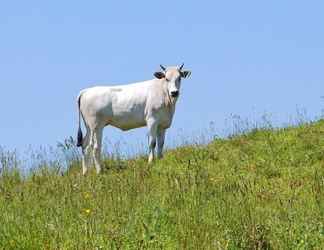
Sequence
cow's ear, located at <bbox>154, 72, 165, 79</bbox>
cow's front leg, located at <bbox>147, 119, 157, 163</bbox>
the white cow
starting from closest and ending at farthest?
cow's front leg, located at <bbox>147, 119, 157, 163</bbox> → the white cow → cow's ear, located at <bbox>154, 72, 165, 79</bbox>

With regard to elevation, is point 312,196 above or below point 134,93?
below

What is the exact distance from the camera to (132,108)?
18562mm

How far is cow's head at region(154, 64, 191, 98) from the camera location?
716 inches

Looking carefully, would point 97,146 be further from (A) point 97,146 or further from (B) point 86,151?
(B) point 86,151

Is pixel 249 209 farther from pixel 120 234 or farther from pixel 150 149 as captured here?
pixel 150 149

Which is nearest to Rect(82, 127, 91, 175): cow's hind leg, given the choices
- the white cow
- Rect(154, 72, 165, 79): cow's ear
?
the white cow

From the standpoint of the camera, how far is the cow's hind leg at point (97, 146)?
57.7 feet

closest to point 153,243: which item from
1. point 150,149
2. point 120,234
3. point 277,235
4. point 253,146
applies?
point 120,234

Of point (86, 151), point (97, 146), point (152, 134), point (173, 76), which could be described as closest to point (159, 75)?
point (173, 76)

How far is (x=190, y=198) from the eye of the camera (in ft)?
30.3

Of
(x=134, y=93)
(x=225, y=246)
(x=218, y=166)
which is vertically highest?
(x=134, y=93)

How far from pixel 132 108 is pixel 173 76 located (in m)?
1.21

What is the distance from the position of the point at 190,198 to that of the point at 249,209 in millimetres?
1153

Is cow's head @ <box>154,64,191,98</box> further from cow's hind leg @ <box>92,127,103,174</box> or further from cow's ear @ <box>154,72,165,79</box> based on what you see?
cow's hind leg @ <box>92,127,103,174</box>
